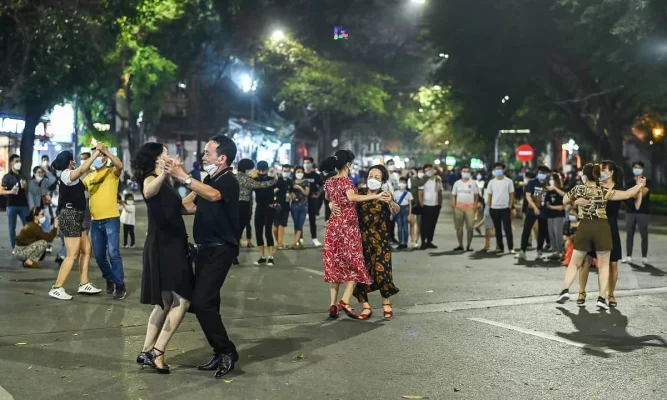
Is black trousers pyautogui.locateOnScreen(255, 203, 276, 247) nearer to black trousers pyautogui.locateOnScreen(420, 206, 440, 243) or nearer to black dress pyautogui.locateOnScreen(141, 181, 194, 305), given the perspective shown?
black trousers pyautogui.locateOnScreen(420, 206, 440, 243)

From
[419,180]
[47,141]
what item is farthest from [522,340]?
[47,141]

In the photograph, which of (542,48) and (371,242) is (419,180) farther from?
(542,48)

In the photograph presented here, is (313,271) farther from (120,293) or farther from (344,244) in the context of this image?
(344,244)

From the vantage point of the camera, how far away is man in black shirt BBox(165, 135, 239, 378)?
287 inches

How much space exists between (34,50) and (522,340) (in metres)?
21.4

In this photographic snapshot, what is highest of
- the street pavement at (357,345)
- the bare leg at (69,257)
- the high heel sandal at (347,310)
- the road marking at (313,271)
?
the bare leg at (69,257)

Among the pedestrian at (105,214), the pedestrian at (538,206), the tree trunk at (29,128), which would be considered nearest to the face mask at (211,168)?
the pedestrian at (105,214)

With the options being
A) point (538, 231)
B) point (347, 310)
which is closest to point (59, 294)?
point (347, 310)

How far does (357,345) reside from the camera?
27.9ft

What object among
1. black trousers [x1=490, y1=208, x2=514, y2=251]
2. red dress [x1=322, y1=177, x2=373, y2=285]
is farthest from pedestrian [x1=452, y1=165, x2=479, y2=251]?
red dress [x1=322, y1=177, x2=373, y2=285]

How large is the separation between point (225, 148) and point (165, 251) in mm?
942

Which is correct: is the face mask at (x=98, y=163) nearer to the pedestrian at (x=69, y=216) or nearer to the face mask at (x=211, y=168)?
the pedestrian at (x=69, y=216)

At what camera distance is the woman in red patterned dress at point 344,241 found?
9977mm

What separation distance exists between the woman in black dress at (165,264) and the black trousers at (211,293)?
0.09 meters
